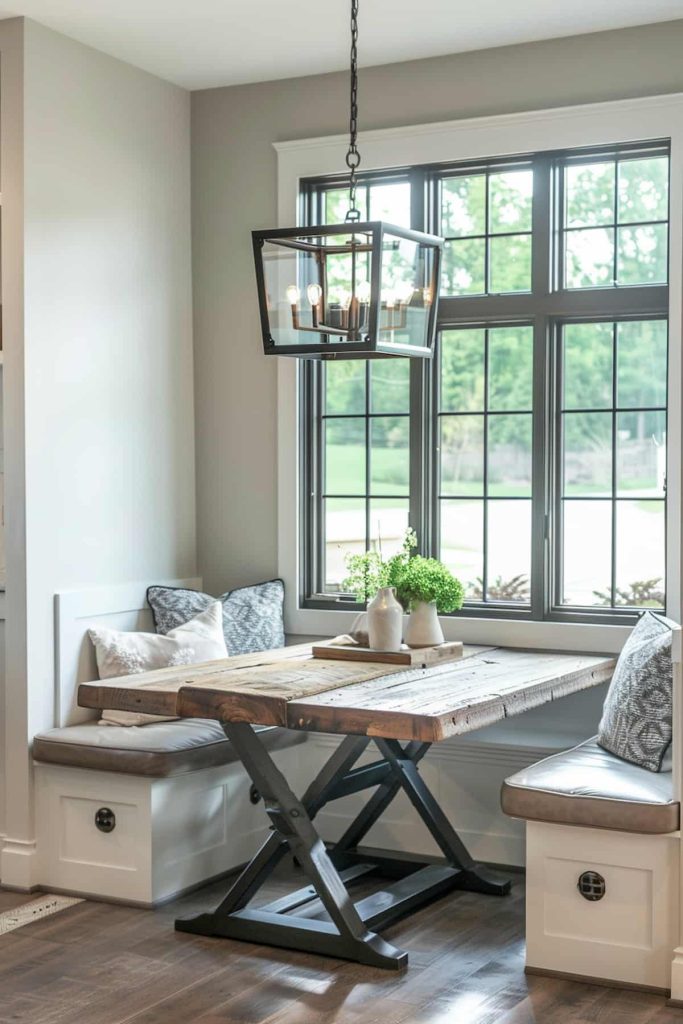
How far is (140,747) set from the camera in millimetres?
4242

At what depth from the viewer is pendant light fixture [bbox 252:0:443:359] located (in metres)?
3.33

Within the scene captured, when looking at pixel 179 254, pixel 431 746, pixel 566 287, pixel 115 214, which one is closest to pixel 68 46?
pixel 115 214

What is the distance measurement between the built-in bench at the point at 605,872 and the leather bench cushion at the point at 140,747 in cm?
117

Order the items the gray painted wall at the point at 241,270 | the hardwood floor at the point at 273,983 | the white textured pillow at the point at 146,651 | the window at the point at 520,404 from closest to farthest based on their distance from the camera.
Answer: the hardwood floor at the point at 273,983 < the white textured pillow at the point at 146,651 < the window at the point at 520,404 < the gray painted wall at the point at 241,270

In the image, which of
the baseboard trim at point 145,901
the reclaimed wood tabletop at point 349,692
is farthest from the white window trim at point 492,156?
the baseboard trim at point 145,901

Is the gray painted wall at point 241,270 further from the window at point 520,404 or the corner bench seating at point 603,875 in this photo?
the corner bench seating at point 603,875

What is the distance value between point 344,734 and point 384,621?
53cm

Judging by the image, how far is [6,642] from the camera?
4.48 metres

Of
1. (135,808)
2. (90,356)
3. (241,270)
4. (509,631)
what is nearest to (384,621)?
(509,631)

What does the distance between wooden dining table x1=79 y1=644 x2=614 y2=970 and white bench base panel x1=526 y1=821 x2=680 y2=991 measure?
395 millimetres

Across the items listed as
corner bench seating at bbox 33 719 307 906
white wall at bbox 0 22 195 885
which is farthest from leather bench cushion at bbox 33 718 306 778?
white wall at bbox 0 22 195 885

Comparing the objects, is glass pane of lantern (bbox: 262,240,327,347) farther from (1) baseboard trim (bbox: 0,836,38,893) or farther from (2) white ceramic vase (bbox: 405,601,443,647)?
(1) baseboard trim (bbox: 0,836,38,893)

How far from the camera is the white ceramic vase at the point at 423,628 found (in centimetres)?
439

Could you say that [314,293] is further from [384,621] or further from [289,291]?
[384,621]
